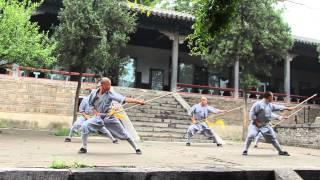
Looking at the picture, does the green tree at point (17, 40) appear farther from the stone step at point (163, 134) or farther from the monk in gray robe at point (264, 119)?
the monk in gray robe at point (264, 119)

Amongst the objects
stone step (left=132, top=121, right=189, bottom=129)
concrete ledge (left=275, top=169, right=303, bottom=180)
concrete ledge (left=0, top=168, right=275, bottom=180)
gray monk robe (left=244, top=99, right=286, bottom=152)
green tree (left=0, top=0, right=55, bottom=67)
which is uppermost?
green tree (left=0, top=0, right=55, bottom=67)

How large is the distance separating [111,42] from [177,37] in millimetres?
6210

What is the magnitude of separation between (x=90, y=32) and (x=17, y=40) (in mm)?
2672

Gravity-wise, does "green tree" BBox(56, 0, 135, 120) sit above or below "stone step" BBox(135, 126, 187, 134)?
above

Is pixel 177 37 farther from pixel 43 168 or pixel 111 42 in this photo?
pixel 43 168

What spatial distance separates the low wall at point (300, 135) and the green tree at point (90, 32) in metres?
7.29

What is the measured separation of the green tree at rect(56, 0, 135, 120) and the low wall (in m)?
7.29

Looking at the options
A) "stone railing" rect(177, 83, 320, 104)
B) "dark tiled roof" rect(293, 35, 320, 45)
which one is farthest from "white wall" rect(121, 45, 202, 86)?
"dark tiled roof" rect(293, 35, 320, 45)

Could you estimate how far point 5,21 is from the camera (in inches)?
527

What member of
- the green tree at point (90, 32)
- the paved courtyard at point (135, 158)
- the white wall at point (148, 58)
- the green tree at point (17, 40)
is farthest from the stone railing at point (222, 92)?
the paved courtyard at point (135, 158)

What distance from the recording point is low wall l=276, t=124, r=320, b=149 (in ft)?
53.0

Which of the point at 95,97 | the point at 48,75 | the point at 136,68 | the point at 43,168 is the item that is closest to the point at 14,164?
the point at 43,168

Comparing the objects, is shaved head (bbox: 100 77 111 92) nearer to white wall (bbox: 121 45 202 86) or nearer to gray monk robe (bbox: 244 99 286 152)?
gray monk robe (bbox: 244 99 286 152)

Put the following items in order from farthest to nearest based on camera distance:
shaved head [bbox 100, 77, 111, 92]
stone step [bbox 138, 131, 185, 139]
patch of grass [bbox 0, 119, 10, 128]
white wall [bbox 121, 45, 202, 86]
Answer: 1. white wall [bbox 121, 45, 202, 86]
2. patch of grass [bbox 0, 119, 10, 128]
3. stone step [bbox 138, 131, 185, 139]
4. shaved head [bbox 100, 77, 111, 92]
